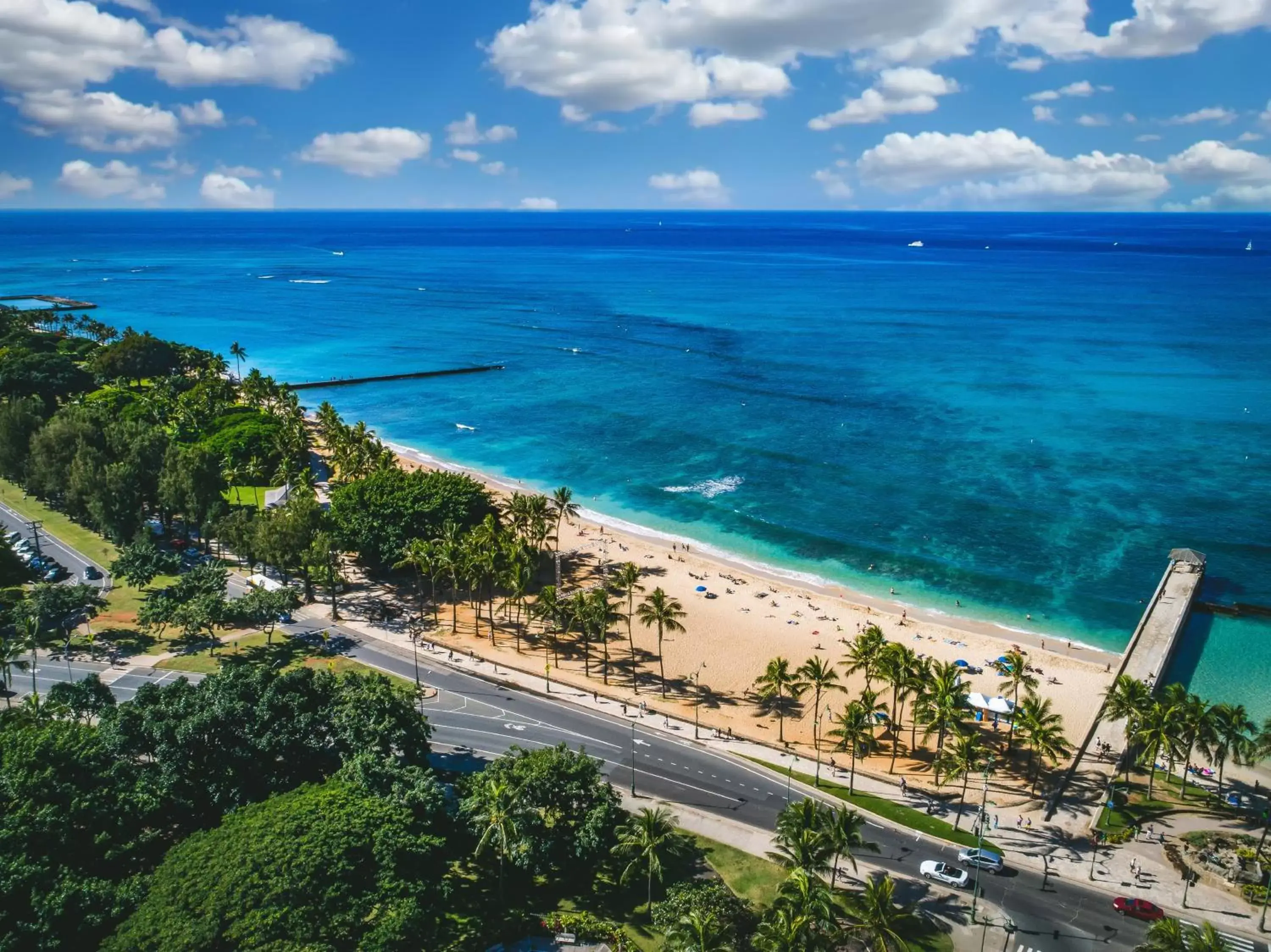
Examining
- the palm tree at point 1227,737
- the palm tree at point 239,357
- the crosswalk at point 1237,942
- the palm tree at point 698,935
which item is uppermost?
the palm tree at point 239,357

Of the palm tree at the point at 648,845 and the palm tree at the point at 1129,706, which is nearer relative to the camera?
the palm tree at the point at 648,845

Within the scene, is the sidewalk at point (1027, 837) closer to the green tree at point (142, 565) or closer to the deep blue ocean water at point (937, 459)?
the deep blue ocean water at point (937, 459)

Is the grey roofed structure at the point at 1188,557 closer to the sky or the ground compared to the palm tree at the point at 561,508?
closer to the ground

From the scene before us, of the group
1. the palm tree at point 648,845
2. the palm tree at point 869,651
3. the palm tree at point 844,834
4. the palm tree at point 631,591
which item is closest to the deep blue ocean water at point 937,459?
the palm tree at point 631,591

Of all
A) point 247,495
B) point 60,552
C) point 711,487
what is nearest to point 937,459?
point 711,487

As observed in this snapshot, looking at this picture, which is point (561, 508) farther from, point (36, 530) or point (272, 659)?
point (36, 530)

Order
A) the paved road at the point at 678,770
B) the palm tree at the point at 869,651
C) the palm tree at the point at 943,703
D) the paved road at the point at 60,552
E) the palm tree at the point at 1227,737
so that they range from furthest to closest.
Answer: the paved road at the point at 60,552 → the palm tree at the point at 869,651 → the palm tree at the point at 943,703 → the palm tree at the point at 1227,737 → the paved road at the point at 678,770

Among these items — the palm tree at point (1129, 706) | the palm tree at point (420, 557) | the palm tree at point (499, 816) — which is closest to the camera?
the palm tree at point (499, 816)
